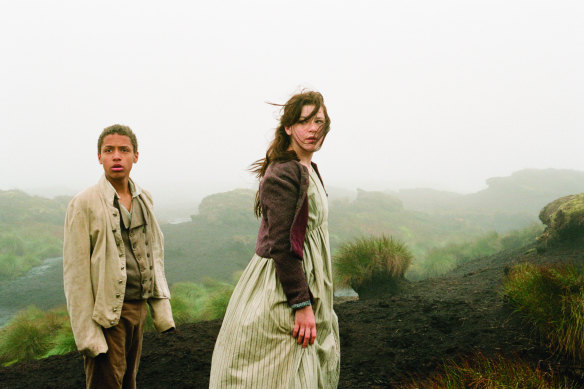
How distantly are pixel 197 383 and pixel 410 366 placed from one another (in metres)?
1.91

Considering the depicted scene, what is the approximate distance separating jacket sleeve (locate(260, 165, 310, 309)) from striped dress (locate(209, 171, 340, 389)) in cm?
9

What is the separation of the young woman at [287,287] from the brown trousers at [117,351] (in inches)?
28.6

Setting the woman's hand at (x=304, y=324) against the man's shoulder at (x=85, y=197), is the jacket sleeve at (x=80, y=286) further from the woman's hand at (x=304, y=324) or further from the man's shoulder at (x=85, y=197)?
the woman's hand at (x=304, y=324)

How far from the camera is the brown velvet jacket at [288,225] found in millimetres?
1717

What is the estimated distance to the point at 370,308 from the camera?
5.75 metres

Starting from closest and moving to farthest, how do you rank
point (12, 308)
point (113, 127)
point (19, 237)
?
point (113, 127) < point (12, 308) < point (19, 237)

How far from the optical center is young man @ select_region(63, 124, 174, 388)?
2.15m

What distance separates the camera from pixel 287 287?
1.74 metres

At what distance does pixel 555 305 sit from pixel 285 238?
319 centimetres

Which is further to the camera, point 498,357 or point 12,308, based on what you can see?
point 12,308

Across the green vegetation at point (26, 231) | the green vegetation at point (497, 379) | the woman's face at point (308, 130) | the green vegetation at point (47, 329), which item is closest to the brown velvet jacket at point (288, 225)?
the woman's face at point (308, 130)

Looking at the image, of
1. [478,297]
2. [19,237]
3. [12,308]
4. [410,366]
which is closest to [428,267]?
[478,297]

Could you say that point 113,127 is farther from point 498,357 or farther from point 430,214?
point 430,214

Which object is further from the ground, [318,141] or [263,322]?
[318,141]
